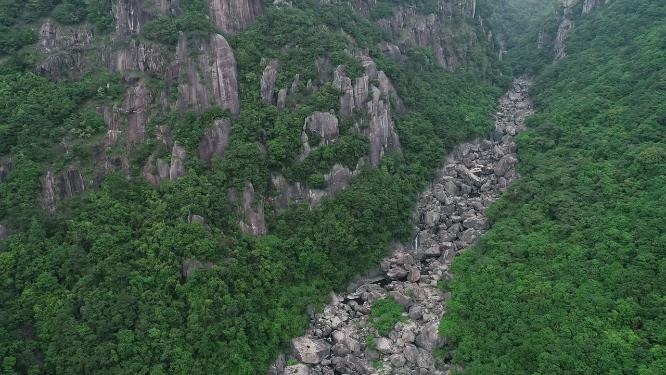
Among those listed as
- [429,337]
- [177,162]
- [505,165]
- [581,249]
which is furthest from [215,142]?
[505,165]

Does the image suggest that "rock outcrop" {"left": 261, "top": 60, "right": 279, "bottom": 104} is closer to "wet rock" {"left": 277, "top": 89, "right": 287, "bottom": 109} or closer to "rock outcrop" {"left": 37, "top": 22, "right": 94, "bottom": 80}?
"wet rock" {"left": 277, "top": 89, "right": 287, "bottom": 109}

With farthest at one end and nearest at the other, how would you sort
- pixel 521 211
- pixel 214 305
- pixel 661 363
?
pixel 521 211
pixel 214 305
pixel 661 363

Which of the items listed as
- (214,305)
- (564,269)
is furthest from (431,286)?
(214,305)

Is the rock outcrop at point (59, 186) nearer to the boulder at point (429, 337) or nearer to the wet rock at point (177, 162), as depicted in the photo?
the wet rock at point (177, 162)

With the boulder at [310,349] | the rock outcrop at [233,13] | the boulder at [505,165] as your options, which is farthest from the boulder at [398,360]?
the rock outcrop at [233,13]

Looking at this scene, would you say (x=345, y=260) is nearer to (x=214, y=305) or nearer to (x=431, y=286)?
(x=431, y=286)

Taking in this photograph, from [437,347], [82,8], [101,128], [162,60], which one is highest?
[82,8]
